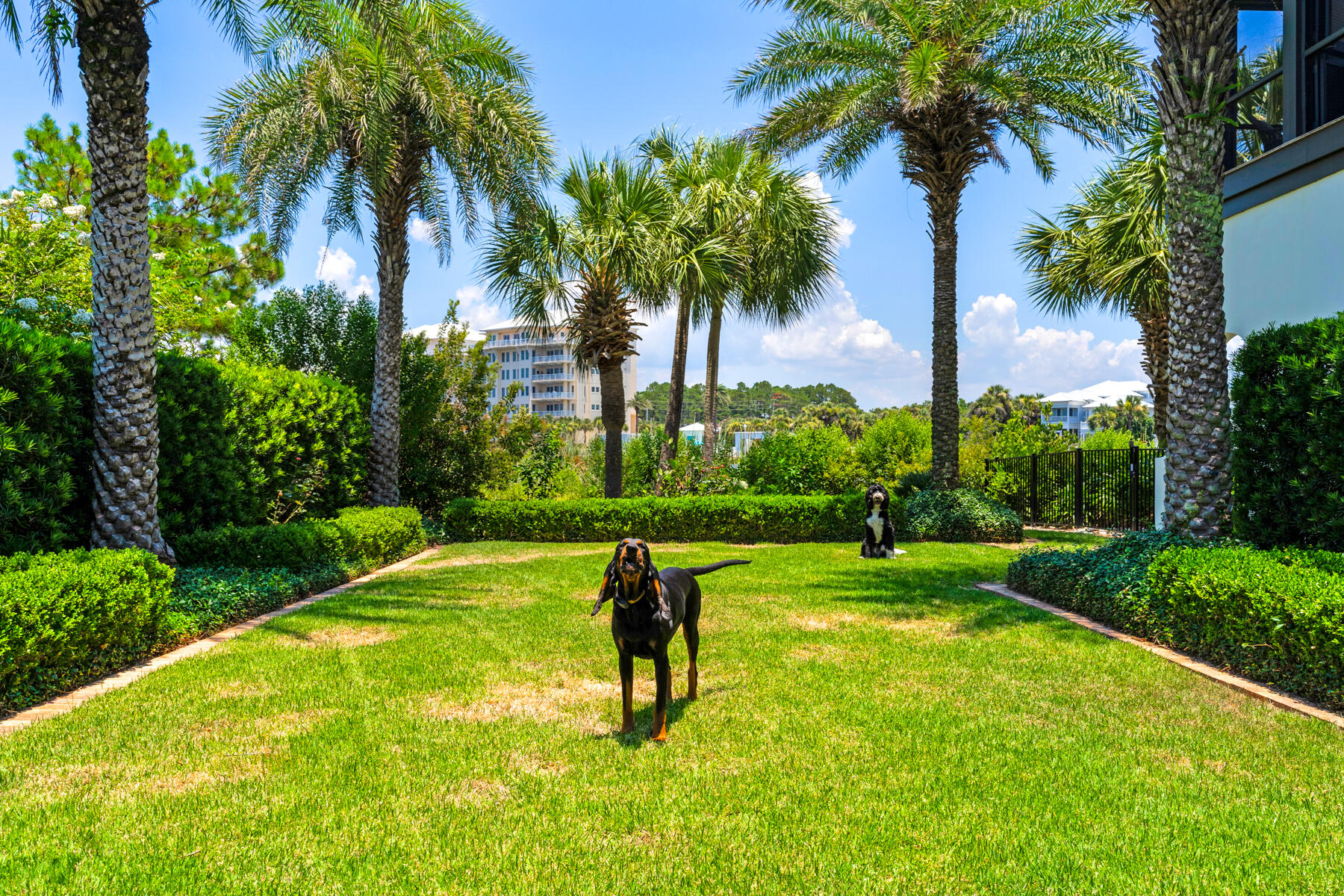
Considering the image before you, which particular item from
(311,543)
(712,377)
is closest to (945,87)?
(712,377)

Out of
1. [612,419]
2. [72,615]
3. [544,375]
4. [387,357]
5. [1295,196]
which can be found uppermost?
[544,375]

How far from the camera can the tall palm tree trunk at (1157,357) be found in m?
16.6

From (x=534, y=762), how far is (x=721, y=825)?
123 centimetres

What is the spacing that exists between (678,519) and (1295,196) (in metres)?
11.4

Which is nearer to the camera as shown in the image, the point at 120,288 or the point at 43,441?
the point at 43,441

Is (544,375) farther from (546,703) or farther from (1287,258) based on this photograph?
(546,703)

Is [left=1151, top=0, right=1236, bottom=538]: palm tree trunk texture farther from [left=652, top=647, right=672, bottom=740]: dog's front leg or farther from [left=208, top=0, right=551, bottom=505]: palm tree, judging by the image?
[left=208, top=0, right=551, bottom=505]: palm tree

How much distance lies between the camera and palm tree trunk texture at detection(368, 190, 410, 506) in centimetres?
1486

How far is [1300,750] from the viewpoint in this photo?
4.27 metres

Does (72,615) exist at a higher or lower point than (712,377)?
lower

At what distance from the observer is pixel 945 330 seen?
16.3 meters

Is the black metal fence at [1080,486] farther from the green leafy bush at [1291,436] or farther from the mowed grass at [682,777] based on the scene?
the mowed grass at [682,777]

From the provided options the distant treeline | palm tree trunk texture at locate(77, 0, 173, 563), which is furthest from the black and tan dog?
the distant treeline

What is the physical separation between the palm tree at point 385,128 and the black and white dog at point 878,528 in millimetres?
8713
